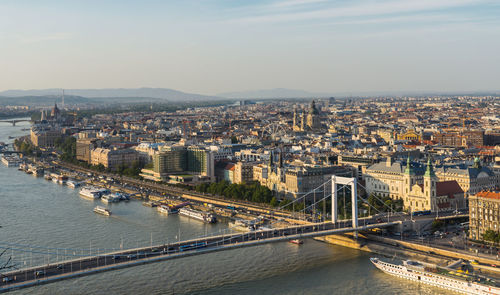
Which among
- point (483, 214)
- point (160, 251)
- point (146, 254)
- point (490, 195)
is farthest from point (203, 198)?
point (490, 195)

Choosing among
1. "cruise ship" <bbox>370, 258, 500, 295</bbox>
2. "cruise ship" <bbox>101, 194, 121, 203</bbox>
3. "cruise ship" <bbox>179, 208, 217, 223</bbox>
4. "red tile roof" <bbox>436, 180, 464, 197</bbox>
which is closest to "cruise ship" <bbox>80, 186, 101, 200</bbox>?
"cruise ship" <bbox>101, 194, 121, 203</bbox>

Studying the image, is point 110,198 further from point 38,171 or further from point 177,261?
point 38,171

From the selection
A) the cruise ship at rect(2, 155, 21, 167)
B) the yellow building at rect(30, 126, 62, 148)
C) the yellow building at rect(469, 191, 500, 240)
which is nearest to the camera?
the yellow building at rect(469, 191, 500, 240)

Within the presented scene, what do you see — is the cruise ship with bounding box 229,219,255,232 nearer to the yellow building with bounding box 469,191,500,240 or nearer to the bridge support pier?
the bridge support pier

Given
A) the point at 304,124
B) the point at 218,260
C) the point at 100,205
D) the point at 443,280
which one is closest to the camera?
the point at 443,280

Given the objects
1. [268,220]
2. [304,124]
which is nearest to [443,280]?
[268,220]

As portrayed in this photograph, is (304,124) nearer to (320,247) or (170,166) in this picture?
(170,166)

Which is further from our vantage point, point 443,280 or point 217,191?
point 217,191
